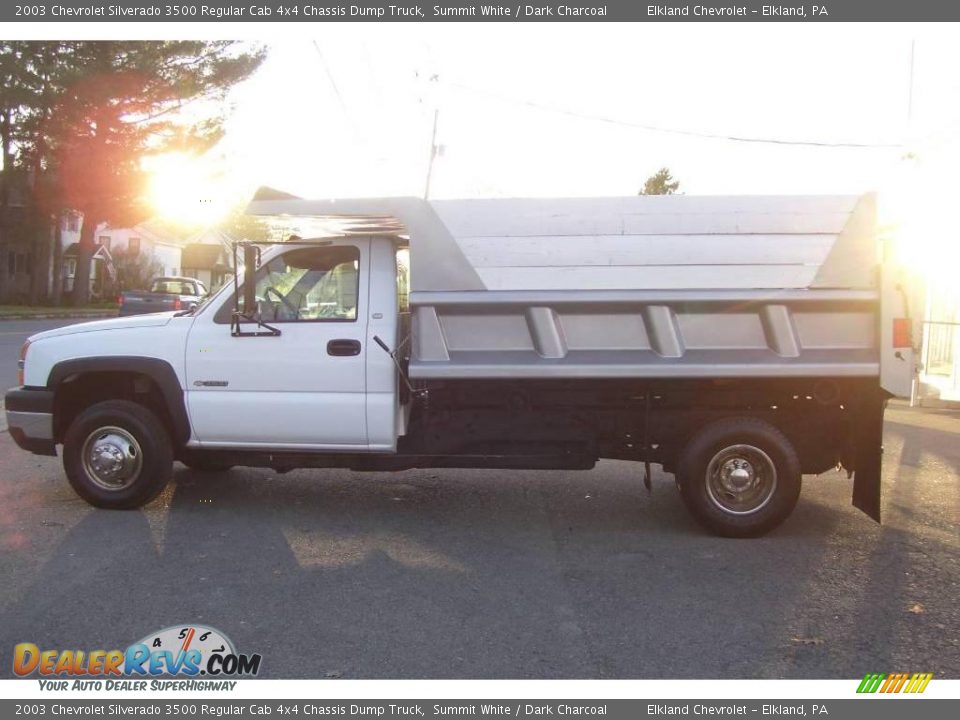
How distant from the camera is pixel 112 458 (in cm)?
596

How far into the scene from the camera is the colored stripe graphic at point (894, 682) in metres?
3.51

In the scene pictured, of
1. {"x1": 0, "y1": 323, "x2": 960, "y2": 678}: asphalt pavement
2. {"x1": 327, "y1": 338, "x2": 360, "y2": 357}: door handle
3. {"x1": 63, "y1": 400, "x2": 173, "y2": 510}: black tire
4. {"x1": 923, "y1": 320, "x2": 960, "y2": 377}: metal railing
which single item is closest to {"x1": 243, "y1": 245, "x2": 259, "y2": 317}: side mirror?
{"x1": 327, "y1": 338, "x2": 360, "y2": 357}: door handle

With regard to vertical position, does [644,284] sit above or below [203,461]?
above

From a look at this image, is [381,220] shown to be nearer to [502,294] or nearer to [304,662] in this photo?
Answer: [502,294]

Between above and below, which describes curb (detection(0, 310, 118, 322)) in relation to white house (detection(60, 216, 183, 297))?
below

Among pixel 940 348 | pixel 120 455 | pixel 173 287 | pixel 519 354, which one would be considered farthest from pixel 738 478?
pixel 173 287

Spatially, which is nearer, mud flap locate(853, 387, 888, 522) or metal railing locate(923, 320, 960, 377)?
mud flap locate(853, 387, 888, 522)

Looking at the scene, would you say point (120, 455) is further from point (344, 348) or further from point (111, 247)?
point (111, 247)

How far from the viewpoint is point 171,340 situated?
19.6 feet

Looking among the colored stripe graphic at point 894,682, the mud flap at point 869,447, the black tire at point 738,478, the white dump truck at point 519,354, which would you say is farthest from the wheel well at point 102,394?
the mud flap at point 869,447

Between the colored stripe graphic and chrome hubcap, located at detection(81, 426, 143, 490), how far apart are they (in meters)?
4.85

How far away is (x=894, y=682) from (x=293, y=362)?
13.4 ft

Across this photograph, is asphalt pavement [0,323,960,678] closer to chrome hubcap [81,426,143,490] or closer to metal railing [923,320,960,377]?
chrome hubcap [81,426,143,490]

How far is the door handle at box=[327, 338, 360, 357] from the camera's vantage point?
18.9 ft
